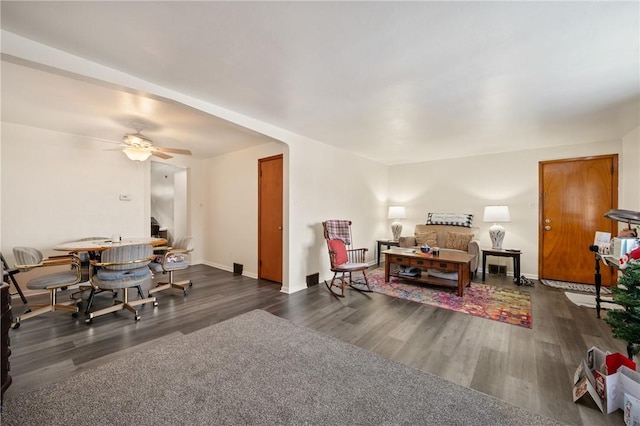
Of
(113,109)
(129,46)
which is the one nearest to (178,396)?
(129,46)

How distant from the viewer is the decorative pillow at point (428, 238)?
209 inches

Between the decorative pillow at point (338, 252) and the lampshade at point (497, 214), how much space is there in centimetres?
286

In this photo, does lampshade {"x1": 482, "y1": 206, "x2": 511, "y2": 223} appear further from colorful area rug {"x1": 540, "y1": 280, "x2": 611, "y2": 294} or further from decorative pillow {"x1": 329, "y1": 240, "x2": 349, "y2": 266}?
decorative pillow {"x1": 329, "y1": 240, "x2": 349, "y2": 266}

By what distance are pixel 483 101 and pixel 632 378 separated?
2612 mm

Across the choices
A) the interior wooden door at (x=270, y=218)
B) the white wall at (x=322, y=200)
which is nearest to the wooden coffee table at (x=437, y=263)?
the white wall at (x=322, y=200)

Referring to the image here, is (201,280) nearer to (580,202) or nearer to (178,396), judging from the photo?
(178,396)

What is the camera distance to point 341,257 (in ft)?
13.6

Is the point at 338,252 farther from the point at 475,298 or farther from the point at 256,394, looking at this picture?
the point at 256,394

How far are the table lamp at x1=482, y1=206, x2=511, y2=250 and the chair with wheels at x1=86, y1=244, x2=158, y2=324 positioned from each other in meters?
5.57

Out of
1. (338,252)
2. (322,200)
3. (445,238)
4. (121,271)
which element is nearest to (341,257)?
(338,252)

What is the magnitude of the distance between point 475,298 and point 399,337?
183cm

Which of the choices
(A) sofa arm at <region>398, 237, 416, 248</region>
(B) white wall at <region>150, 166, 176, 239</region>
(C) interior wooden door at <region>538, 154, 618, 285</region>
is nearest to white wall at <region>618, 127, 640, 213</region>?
(C) interior wooden door at <region>538, 154, 618, 285</region>

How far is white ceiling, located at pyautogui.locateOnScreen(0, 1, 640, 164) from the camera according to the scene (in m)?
1.62

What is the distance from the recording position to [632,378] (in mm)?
1540
